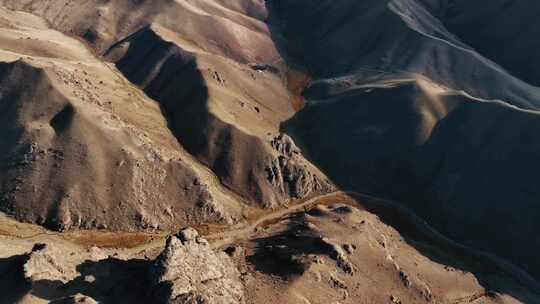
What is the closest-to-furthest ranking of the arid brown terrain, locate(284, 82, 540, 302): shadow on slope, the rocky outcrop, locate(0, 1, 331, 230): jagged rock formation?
the rocky outcrop, the arid brown terrain, locate(0, 1, 331, 230): jagged rock formation, locate(284, 82, 540, 302): shadow on slope

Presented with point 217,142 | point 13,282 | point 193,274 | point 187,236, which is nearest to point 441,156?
point 217,142

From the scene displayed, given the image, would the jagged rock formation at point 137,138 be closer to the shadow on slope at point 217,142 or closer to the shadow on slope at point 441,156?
the shadow on slope at point 217,142

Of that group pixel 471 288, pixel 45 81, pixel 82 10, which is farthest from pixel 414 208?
pixel 82 10

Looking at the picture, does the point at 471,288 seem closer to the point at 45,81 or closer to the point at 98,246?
the point at 98,246

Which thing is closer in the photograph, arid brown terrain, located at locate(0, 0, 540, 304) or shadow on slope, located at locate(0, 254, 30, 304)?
shadow on slope, located at locate(0, 254, 30, 304)

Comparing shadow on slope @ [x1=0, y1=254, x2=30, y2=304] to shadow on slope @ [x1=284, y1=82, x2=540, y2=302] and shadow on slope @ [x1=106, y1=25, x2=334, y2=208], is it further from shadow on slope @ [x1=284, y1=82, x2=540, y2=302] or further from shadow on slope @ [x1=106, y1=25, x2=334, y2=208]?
shadow on slope @ [x1=284, y1=82, x2=540, y2=302]

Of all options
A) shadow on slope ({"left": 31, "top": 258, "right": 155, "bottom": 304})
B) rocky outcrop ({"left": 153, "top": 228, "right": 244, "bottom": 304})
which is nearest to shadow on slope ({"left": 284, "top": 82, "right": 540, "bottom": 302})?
rocky outcrop ({"left": 153, "top": 228, "right": 244, "bottom": 304})
